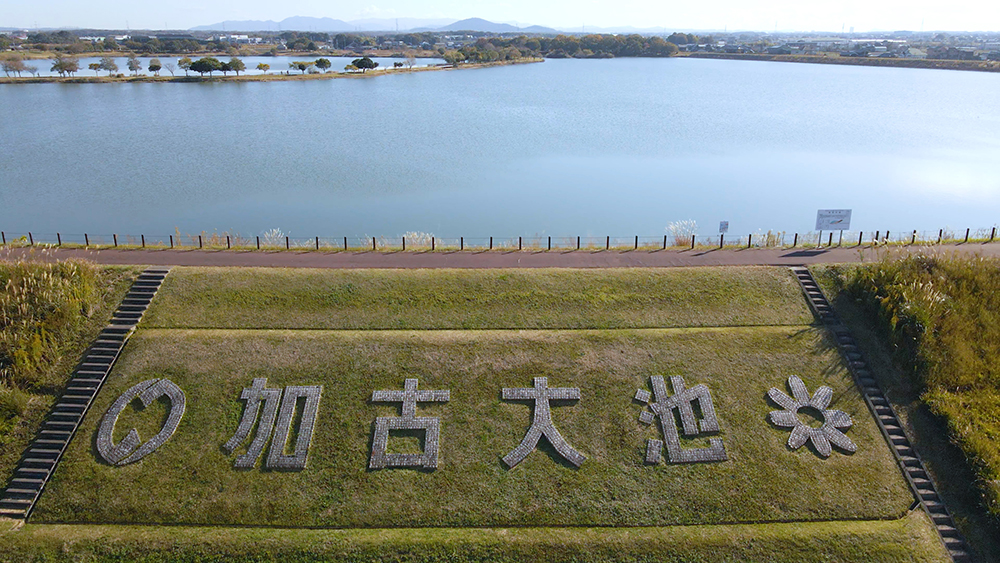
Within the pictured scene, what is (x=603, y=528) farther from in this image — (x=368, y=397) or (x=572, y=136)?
(x=572, y=136)

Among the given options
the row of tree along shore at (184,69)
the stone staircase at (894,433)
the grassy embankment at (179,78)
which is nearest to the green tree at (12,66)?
the row of tree along shore at (184,69)

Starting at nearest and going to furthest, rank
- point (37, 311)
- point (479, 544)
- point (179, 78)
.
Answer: point (479, 544), point (37, 311), point (179, 78)

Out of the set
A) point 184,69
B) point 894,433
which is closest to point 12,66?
point 184,69

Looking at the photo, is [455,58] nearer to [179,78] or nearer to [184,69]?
[184,69]

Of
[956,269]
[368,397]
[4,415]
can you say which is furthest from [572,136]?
[4,415]

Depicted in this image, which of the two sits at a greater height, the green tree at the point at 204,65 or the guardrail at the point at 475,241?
the green tree at the point at 204,65

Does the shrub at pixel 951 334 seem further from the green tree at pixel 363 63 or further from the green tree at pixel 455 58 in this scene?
the green tree at pixel 455 58
